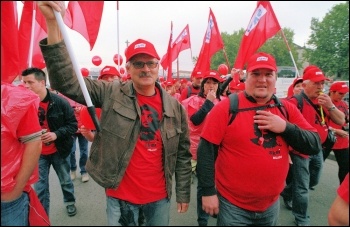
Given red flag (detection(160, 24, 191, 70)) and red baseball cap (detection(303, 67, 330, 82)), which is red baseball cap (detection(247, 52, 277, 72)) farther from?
red flag (detection(160, 24, 191, 70))

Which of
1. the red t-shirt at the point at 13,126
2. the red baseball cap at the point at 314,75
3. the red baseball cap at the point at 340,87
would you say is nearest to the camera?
the red t-shirt at the point at 13,126

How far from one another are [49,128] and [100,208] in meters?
1.49

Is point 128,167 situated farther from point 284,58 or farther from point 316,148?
point 284,58

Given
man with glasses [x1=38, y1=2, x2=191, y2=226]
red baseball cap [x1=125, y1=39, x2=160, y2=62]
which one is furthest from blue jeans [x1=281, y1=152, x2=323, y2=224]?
red baseball cap [x1=125, y1=39, x2=160, y2=62]

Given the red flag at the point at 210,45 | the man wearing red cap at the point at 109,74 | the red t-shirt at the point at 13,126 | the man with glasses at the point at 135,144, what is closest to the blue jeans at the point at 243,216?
the man with glasses at the point at 135,144

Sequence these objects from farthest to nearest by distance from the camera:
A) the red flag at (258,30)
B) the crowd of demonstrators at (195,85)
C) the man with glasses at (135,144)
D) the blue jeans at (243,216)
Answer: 1. the crowd of demonstrators at (195,85)
2. the red flag at (258,30)
3. the blue jeans at (243,216)
4. the man with glasses at (135,144)

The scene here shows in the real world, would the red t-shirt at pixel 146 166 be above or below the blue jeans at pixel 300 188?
above

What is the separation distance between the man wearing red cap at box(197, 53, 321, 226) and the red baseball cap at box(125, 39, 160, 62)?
703 millimetres

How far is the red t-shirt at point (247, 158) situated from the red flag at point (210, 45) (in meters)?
3.42

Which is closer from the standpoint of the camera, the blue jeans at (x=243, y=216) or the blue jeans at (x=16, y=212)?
the blue jeans at (x=16, y=212)

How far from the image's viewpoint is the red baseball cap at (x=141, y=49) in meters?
2.19

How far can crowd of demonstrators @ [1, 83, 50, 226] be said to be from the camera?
5.62 feet

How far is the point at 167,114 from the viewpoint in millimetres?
2291

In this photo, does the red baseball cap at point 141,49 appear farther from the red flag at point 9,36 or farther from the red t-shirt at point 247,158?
the red flag at point 9,36
